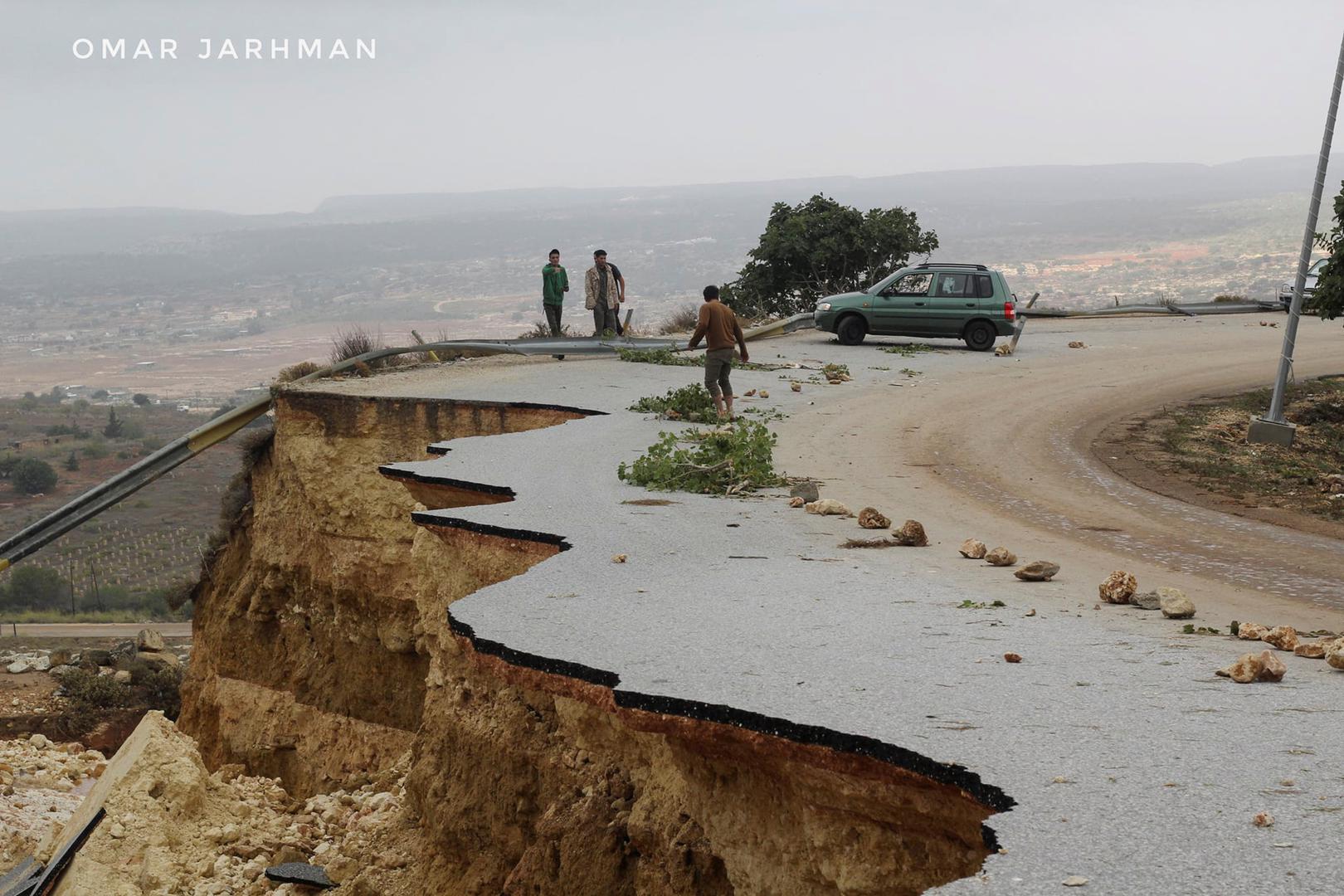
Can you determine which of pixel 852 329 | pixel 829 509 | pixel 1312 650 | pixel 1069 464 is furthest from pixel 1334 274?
pixel 1312 650

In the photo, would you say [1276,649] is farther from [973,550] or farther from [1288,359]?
[1288,359]

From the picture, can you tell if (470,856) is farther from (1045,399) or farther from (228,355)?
(228,355)

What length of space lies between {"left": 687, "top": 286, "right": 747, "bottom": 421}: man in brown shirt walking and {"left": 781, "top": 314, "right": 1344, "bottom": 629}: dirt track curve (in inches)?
42.6

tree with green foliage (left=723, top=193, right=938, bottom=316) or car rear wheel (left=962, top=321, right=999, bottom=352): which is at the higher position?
tree with green foliage (left=723, top=193, right=938, bottom=316)

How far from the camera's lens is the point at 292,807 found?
16812 mm

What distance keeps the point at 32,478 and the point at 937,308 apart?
204ft

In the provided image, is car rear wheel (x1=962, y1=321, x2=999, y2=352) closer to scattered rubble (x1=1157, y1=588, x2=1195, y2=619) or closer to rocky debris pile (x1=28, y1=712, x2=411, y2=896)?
rocky debris pile (x1=28, y1=712, x2=411, y2=896)

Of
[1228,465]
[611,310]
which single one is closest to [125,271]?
[611,310]

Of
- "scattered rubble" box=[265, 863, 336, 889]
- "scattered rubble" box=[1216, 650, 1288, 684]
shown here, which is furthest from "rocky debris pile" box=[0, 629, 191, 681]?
"scattered rubble" box=[1216, 650, 1288, 684]

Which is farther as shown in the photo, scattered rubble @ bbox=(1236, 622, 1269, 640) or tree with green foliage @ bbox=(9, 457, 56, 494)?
tree with green foliage @ bbox=(9, 457, 56, 494)

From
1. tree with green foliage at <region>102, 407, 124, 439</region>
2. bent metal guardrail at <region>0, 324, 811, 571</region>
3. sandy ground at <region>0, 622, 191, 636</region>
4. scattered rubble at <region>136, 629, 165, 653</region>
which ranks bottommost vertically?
tree with green foliage at <region>102, 407, 124, 439</region>

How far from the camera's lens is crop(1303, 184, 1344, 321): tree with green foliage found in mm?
19259

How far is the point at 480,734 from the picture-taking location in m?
9.16

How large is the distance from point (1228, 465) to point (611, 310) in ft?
40.6
